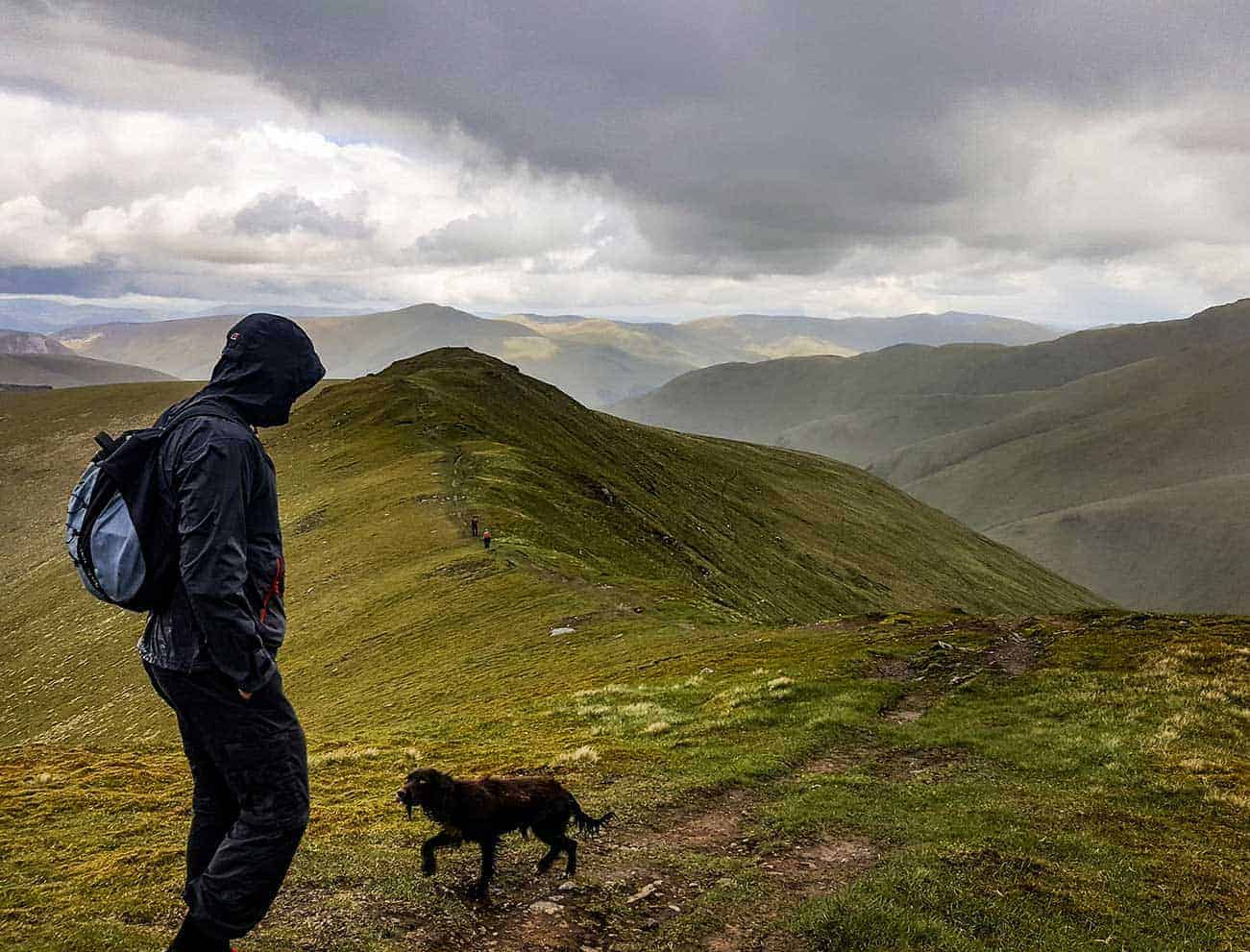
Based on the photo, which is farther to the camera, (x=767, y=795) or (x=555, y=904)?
(x=767, y=795)

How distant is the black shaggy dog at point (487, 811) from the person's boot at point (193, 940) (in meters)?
2.37

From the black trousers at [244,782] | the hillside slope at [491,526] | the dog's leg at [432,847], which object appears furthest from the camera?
the hillside slope at [491,526]

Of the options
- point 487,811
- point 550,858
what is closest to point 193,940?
point 487,811

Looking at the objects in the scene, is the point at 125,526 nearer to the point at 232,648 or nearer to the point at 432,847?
the point at 232,648

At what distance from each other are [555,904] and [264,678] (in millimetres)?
5729

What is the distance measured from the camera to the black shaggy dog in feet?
31.6

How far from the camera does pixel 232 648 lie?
21.2 feet

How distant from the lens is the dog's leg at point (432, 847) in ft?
32.8

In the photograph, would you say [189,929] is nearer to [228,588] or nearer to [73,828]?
[228,588]

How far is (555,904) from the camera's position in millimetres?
10266

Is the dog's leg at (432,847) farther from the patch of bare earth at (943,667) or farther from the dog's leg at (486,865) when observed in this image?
the patch of bare earth at (943,667)

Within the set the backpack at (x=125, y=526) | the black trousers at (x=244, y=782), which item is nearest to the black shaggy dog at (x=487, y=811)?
the black trousers at (x=244, y=782)

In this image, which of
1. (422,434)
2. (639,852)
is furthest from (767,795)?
(422,434)

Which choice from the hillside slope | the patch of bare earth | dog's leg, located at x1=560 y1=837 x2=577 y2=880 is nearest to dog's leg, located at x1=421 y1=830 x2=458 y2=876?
dog's leg, located at x1=560 y1=837 x2=577 y2=880
